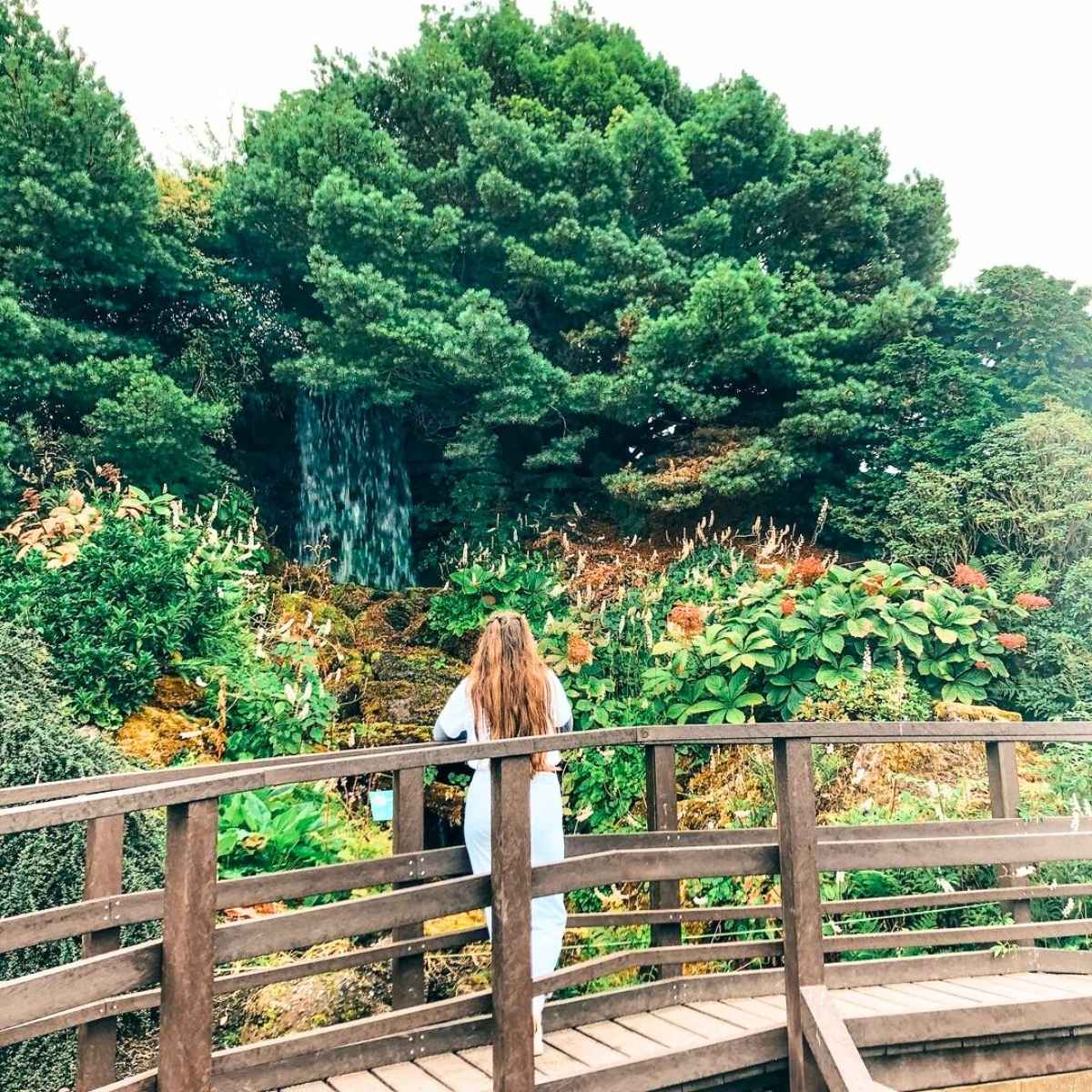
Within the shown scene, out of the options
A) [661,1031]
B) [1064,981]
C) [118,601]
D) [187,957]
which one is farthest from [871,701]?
[118,601]

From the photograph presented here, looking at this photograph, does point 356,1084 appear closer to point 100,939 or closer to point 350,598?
point 100,939

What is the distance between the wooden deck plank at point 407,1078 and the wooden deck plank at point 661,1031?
32.8 inches

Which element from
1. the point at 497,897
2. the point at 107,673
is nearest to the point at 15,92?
the point at 107,673

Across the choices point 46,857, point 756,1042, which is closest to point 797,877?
point 756,1042

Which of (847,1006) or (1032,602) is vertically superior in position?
(1032,602)

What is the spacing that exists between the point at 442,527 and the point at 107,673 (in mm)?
6647

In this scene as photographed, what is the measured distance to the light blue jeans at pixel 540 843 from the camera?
3359mm

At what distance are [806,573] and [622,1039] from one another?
217 inches

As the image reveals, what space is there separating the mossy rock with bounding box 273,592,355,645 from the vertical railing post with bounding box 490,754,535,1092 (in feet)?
20.4

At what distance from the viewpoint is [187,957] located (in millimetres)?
2355

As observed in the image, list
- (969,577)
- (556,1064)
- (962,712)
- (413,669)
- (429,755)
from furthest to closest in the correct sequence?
(413,669) < (969,577) < (962,712) < (556,1064) < (429,755)

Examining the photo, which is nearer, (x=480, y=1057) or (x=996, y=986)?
(x=480, y=1057)

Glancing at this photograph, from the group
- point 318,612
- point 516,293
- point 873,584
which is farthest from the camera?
point 516,293

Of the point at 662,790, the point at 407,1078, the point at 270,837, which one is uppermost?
the point at 662,790
